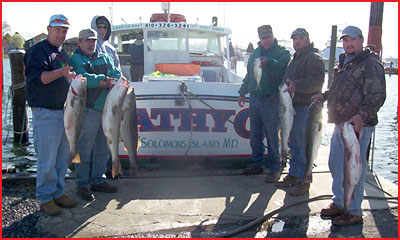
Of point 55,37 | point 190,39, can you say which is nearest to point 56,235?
point 55,37

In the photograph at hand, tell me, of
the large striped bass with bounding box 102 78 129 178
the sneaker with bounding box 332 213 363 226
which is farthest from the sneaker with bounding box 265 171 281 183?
the large striped bass with bounding box 102 78 129 178

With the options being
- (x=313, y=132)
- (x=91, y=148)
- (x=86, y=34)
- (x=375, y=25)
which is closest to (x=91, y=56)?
(x=86, y=34)

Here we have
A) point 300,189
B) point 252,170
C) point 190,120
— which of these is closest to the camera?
point 300,189

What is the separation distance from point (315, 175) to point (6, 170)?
4.81 meters

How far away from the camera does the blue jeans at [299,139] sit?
500 centimetres

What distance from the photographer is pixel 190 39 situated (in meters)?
9.02

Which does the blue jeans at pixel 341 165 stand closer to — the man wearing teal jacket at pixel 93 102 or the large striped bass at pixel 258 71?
the large striped bass at pixel 258 71

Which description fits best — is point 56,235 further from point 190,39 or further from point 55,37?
point 190,39

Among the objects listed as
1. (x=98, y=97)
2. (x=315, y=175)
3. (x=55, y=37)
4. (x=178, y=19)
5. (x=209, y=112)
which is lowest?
(x=315, y=175)

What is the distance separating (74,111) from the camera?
153 inches

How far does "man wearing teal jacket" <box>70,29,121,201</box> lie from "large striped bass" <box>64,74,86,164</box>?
1.27 feet

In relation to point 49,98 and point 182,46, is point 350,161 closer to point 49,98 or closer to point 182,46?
point 49,98

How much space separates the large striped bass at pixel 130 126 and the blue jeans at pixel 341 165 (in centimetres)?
228

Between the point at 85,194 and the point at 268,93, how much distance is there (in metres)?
2.81
